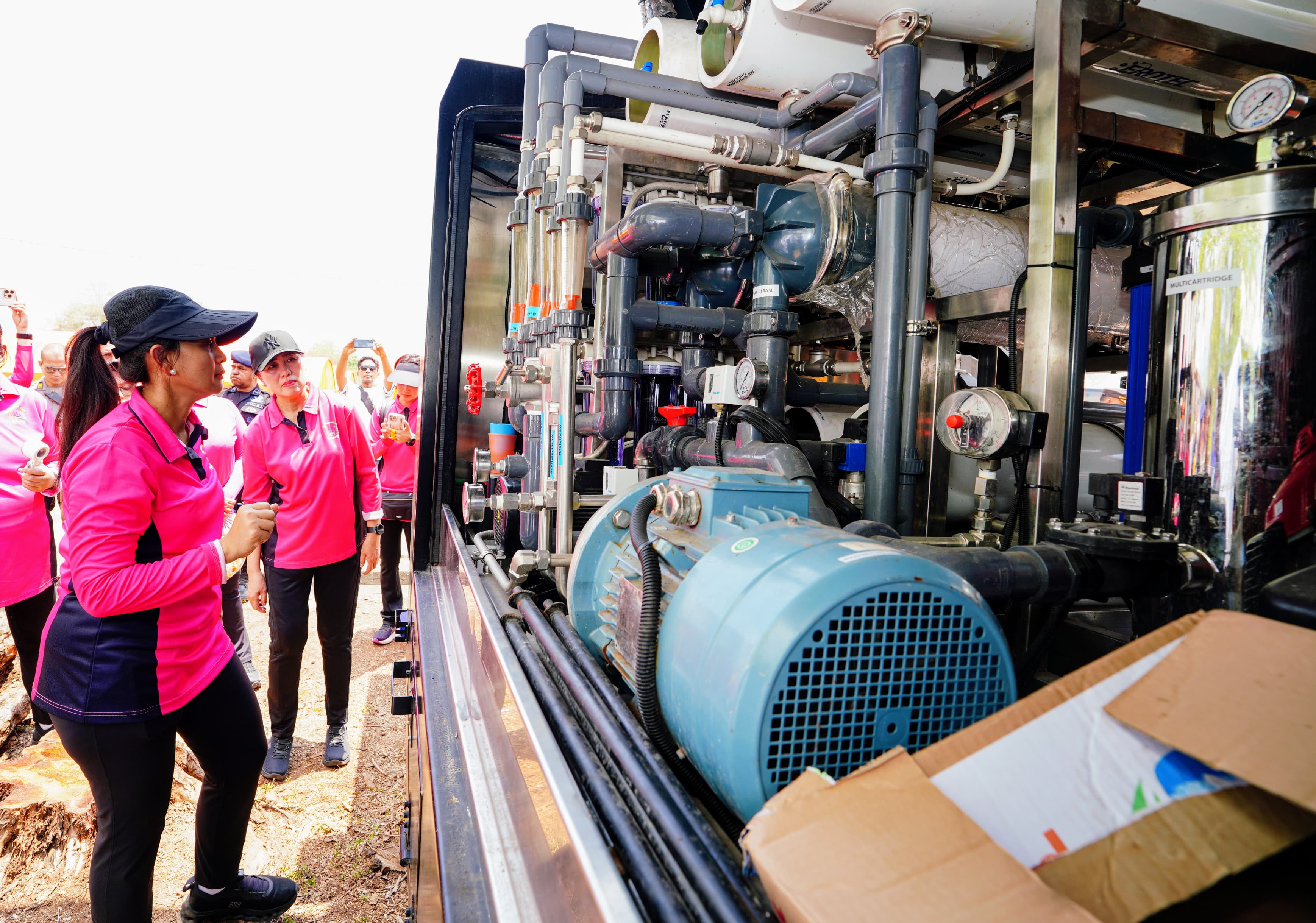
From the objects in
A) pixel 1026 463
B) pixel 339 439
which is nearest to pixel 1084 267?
pixel 1026 463

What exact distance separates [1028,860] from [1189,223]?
1236 millimetres

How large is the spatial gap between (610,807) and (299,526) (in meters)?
2.48

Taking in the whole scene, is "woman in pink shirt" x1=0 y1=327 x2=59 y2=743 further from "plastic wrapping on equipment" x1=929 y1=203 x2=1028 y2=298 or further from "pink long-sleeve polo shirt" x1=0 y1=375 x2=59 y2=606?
"plastic wrapping on equipment" x1=929 y1=203 x2=1028 y2=298

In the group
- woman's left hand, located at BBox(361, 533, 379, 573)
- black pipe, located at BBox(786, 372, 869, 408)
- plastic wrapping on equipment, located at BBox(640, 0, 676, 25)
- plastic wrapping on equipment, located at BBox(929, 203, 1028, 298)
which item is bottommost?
woman's left hand, located at BBox(361, 533, 379, 573)

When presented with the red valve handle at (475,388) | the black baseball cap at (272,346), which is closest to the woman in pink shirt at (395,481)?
the red valve handle at (475,388)

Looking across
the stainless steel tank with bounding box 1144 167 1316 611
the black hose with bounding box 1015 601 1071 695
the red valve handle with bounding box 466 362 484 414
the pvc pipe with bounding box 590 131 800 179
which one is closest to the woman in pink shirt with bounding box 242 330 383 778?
the red valve handle with bounding box 466 362 484 414

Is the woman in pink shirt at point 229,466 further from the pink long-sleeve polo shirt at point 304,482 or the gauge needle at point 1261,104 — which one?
the gauge needle at point 1261,104

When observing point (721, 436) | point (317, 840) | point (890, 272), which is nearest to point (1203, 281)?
point (890, 272)

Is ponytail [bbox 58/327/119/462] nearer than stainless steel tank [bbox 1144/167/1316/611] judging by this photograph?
No

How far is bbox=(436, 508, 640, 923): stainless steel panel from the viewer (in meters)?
0.72

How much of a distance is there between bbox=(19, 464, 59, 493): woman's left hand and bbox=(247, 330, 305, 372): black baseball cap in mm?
834

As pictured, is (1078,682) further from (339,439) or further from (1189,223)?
(339,439)

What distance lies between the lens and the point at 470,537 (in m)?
3.19

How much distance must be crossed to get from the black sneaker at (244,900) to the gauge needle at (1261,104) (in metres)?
2.92
